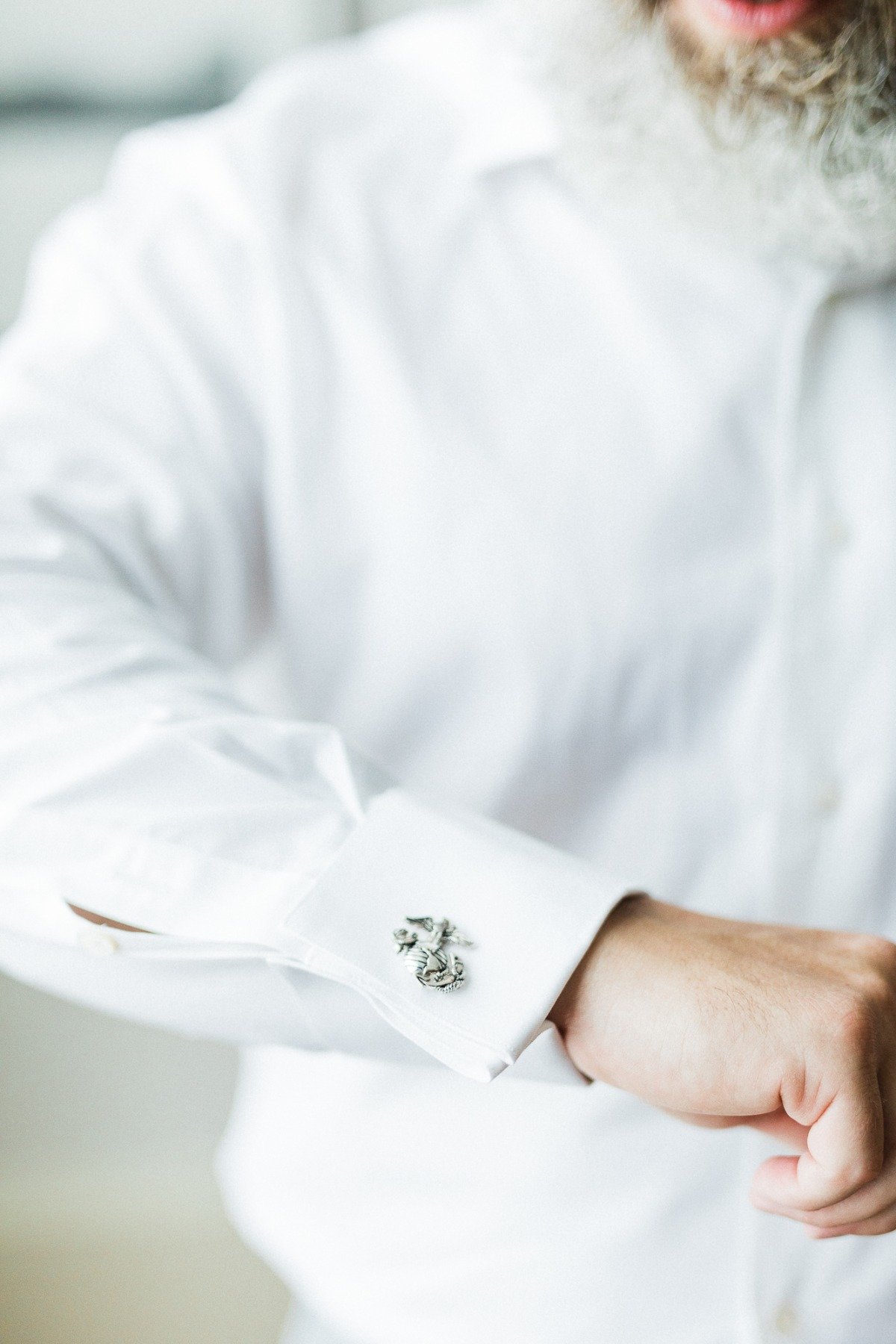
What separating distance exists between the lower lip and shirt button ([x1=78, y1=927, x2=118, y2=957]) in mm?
622

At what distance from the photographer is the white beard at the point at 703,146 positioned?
70 centimetres

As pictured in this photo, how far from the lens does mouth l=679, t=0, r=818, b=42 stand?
0.65 meters

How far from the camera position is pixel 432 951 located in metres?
0.44

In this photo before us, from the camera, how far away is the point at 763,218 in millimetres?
741

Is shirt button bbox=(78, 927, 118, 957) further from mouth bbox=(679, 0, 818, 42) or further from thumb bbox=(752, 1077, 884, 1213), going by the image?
mouth bbox=(679, 0, 818, 42)

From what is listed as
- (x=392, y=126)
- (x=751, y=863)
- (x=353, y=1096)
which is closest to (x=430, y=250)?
(x=392, y=126)

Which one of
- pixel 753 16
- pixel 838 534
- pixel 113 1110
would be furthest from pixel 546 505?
pixel 113 1110

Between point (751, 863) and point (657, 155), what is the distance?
474mm

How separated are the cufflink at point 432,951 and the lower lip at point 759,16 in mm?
559

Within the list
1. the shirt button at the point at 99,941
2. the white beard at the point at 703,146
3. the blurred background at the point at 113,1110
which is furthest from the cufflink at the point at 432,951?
the blurred background at the point at 113,1110

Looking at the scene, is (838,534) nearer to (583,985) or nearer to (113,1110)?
(583,985)

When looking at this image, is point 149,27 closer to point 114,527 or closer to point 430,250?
point 430,250

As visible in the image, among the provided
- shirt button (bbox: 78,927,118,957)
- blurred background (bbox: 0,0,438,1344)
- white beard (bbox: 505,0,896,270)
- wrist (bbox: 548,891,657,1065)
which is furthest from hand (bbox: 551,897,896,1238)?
blurred background (bbox: 0,0,438,1344)

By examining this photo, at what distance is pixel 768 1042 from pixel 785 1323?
38cm
